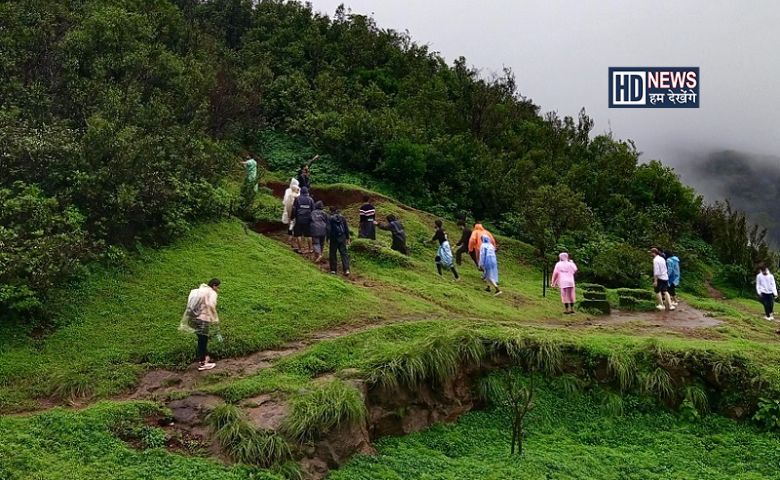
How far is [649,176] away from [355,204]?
13.5 metres

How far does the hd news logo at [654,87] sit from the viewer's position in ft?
79.4

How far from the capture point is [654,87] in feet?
81.3

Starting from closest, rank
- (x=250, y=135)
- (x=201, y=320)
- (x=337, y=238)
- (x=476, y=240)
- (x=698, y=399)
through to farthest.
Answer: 1. (x=201, y=320)
2. (x=698, y=399)
3. (x=337, y=238)
4. (x=476, y=240)
5. (x=250, y=135)

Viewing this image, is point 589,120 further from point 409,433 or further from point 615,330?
point 409,433

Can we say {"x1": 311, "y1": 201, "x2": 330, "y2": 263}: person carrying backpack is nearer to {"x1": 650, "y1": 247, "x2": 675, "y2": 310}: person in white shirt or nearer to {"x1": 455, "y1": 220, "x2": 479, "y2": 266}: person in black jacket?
{"x1": 455, "y1": 220, "x2": 479, "y2": 266}: person in black jacket

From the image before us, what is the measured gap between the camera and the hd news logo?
2419 centimetres

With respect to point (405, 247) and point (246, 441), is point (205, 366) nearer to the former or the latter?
point (246, 441)

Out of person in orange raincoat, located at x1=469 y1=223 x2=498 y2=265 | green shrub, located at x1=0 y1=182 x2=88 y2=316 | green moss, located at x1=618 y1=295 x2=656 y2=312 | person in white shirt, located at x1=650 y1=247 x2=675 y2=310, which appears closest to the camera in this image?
green shrub, located at x1=0 y1=182 x2=88 y2=316

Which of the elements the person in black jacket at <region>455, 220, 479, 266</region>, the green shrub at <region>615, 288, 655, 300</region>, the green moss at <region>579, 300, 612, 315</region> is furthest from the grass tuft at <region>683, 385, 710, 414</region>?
the person in black jacket at <region>455, 220, 479, 266</region>

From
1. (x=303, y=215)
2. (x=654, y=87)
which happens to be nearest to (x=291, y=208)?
(x=303, y=215)

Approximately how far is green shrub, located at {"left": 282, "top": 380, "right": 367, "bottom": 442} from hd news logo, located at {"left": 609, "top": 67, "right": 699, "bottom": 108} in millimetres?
18812

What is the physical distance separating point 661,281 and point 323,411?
11.4 metres

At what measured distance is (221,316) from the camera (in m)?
11.6

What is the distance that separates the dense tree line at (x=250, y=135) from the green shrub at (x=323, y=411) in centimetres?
482
